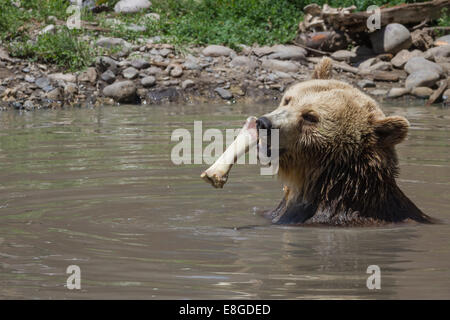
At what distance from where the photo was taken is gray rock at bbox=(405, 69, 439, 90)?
15.6 metres

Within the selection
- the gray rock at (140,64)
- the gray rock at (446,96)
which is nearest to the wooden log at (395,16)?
the gray rock at (446,96)

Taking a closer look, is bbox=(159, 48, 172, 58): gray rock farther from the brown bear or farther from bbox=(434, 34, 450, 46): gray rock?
the brown bear

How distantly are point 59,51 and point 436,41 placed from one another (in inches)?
340

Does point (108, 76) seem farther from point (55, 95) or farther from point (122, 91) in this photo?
point (55, 95)

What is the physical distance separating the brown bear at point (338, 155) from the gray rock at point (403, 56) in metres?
11.9

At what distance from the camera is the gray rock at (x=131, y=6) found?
19453 millimetres

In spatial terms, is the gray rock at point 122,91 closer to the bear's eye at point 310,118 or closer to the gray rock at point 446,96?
the gray rock at point 446,96

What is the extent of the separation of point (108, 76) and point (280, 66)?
3917 millimetres

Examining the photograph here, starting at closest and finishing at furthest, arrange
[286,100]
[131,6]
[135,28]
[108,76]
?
[286,100] < [108,76] < [135,28] < [131,6]

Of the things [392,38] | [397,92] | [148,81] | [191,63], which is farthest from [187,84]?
[392,38]

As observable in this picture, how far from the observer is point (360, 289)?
13.1ft

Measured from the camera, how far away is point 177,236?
17.6 feet

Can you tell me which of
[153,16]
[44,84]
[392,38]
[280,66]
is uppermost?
[153,16]
